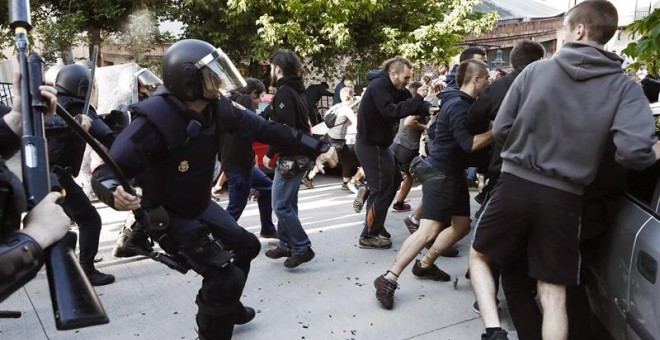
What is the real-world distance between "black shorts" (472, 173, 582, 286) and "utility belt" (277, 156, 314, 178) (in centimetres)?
198

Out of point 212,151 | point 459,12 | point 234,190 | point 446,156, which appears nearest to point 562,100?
point 446,156

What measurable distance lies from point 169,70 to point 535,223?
6.55 ft

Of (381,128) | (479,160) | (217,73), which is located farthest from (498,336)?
(381,128)

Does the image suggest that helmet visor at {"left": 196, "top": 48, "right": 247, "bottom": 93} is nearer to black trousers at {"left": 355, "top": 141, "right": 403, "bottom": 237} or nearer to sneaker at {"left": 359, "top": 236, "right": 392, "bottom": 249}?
black trousers at {"left": 355, "top": 141, "right": 403, "bottom": 237}

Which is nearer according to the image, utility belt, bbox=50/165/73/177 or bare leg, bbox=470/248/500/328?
bare leg, bbox=470/248/500/328

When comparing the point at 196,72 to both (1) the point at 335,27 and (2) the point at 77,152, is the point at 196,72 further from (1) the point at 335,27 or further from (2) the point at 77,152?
(1) the point at 335,27

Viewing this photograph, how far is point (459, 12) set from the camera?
12.9m

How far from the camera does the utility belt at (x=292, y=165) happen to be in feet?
14.4

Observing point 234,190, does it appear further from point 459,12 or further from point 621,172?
point 459,12

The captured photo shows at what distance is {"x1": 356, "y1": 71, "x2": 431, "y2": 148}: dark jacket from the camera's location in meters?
4.36

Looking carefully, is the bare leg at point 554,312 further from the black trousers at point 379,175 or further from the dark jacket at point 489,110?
the black trousers at point 379,175

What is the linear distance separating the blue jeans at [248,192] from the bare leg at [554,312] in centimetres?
283

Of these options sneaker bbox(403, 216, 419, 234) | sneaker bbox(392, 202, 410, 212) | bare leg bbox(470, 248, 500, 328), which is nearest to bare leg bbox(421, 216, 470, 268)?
bare leg bbox(470, 248, 500, 328)

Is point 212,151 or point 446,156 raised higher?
point 212,151
